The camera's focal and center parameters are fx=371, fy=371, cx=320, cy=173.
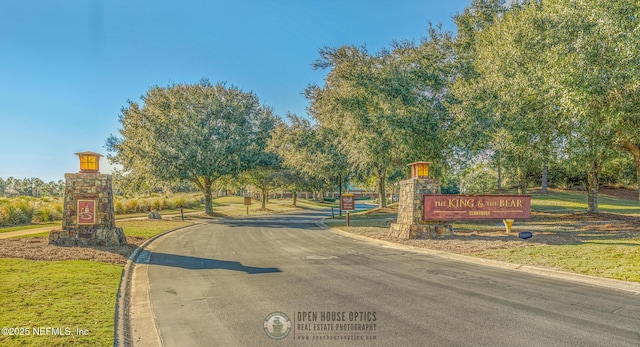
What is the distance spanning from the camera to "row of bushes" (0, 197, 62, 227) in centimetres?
2236

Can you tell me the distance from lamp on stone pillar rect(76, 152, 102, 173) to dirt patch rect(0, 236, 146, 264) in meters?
3.20

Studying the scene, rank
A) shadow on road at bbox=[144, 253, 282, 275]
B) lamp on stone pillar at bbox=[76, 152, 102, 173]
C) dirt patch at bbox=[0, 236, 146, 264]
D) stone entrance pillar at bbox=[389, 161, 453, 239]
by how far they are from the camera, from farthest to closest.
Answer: stone entrance pillar at bbox=[389, 161, 453, 239], lamp on stone pillar at bbox=[76, 152, 102, 173], dirt patch at bbox=[0, 236, 146, 264], shadow on road at bbox=[144, 253, 282, 275]

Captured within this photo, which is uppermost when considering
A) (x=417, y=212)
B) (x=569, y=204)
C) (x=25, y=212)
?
(x=417, y=212)

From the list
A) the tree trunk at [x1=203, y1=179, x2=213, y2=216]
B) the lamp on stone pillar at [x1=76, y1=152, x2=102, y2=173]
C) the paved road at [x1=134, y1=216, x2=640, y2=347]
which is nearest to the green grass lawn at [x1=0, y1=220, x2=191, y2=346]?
the paved road at [x1=134, y1=216, x2=640, y2=347]

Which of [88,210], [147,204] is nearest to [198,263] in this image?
[88,210]

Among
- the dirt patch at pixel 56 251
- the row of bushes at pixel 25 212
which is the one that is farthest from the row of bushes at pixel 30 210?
the dirt patch at pixel 56 251

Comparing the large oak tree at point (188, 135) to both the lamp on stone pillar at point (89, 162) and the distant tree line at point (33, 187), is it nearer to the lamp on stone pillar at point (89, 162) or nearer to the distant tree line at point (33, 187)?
the lamp on stone pillar at point (89, 162)

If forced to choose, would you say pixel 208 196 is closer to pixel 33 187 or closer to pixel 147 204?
pixel 147 204

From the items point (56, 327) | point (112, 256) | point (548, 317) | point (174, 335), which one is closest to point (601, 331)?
point (548, 317)

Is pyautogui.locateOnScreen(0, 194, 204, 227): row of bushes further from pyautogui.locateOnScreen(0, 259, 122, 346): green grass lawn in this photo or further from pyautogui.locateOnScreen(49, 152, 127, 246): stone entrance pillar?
pyautogui.locateOnScreen(0, 259, 122, 346): green grass lawn

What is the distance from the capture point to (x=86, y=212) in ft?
49.0

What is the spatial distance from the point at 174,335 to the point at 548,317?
6.32m

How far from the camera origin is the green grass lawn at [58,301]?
17.7 feet

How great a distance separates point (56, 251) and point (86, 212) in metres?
2.60
